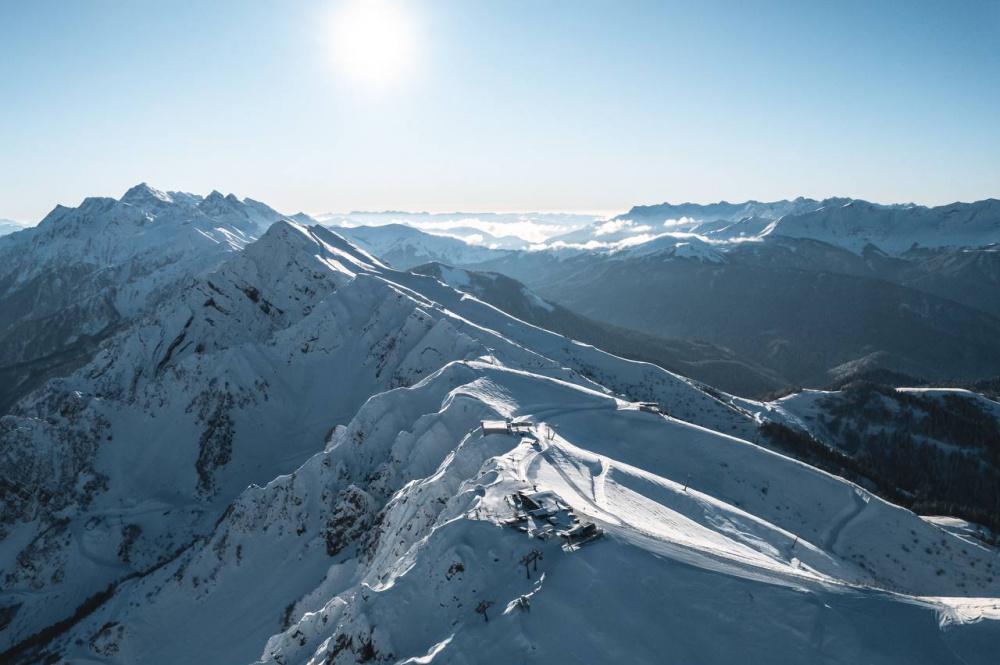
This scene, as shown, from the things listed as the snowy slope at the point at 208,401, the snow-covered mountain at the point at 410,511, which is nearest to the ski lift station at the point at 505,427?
the snow-covered mountain at the point at 410,511

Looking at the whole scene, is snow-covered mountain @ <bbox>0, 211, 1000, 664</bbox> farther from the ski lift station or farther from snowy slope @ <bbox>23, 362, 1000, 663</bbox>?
the ski lift station

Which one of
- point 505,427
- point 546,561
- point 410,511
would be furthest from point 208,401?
point 546,561

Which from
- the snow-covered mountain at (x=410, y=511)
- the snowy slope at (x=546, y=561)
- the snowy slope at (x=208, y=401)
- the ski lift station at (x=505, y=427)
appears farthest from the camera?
the snowy slope at (x=208, y=401)

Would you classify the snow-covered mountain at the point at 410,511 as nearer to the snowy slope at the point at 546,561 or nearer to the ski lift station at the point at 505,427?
the snowy slope at the point at 546,561

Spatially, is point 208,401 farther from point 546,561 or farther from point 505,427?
point 546,561

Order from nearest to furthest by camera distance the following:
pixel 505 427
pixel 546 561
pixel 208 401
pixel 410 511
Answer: pixel 546 561 < pixel 410 511 < pixel 505 427 < pixel 208 401

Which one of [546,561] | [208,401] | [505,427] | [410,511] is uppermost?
[546,561]

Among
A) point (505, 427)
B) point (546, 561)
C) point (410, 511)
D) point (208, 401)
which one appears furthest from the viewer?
point (208, 401)

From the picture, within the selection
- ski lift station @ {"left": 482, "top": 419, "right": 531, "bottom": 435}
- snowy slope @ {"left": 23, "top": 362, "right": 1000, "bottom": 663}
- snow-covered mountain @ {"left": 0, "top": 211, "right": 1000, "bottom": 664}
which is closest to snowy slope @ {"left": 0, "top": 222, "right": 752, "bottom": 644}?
snow-covered mountain @ {"left": 0, "top": 211, "right": 1000, "bottom": 664}

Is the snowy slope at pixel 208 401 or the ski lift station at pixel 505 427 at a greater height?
the ski lift station at pixel 505 427

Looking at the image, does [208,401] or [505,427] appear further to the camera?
[208,401]
